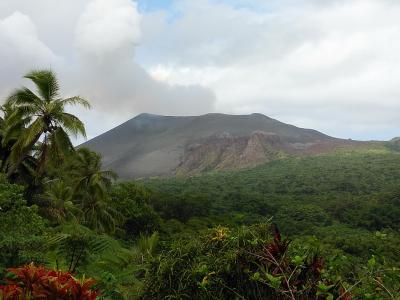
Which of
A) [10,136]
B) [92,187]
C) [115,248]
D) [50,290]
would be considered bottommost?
[115,248]

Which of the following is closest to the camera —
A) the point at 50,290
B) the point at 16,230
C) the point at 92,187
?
the point at 50,290

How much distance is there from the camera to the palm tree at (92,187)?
3294cm

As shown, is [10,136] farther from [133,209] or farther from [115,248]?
[133,209]

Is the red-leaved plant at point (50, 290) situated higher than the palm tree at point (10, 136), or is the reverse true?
the palm tree at point (10, 136)

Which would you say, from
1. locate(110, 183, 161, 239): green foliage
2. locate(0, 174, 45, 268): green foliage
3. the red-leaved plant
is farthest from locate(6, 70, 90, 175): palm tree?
locate(110, 183, 161, 239): green foliage

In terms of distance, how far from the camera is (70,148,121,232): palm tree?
32938 millimetres

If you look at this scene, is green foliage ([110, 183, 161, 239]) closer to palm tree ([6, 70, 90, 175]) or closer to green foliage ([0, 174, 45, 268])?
palm tree ([6, 70, 90, 175])

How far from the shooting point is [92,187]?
3253cm

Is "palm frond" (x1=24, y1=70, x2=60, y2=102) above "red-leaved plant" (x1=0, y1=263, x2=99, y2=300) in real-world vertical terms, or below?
above

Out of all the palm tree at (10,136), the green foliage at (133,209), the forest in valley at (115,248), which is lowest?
the green foliage at (133,209)

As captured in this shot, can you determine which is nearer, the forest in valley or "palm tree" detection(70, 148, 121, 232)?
the forest in valley

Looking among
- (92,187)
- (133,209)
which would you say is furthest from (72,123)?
(133,209)

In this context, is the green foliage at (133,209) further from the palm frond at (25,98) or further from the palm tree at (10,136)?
the palm frond at (25,98)

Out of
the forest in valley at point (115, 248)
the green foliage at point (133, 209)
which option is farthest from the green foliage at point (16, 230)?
the green foliage at point (133, 209)
